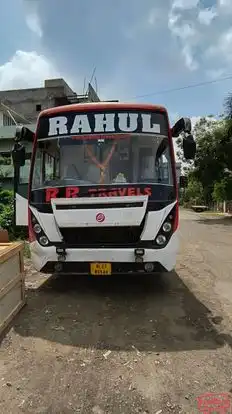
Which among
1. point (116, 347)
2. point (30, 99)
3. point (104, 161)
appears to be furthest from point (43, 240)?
point (30, 99)

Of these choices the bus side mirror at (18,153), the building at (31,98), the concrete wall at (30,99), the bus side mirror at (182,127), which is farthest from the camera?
the concrete wall at (30,99)

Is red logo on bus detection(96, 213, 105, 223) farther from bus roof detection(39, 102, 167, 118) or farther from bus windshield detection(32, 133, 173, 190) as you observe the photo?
bus roof detection(39, 102, 167, 118)

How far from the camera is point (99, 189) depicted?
19.6 ft

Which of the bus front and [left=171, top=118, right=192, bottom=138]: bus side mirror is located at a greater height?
[left=171, top=118, right=192, bottom=138]: bus side mirror

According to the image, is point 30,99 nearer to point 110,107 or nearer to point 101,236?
point 110,107

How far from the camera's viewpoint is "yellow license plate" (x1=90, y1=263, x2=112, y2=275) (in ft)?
19.3

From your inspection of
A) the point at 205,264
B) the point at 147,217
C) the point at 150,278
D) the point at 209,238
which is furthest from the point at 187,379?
the point at 209,238

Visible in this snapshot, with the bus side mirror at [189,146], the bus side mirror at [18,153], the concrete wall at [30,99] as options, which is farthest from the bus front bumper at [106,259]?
the concrete wall at [30,99]

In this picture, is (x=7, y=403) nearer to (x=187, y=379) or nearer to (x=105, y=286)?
(x=187, y=379)

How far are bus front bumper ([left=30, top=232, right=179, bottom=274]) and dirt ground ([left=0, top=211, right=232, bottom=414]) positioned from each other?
57cm

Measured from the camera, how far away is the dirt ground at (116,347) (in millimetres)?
3547

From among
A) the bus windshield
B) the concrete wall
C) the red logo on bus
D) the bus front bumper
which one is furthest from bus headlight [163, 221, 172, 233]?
the concrete wall

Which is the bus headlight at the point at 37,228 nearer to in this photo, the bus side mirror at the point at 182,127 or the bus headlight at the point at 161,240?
the bus headlight at the point at 161,240

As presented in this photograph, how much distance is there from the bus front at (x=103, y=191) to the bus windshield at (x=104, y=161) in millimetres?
15
